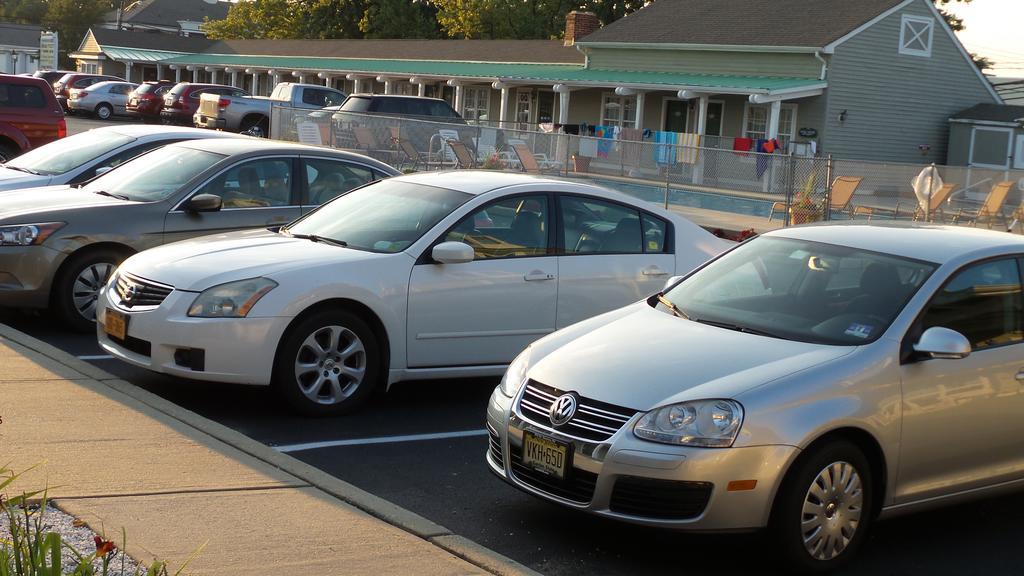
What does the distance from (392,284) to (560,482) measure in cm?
268

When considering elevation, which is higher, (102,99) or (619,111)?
(619,111)

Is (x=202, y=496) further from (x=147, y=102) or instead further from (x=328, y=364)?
(x=147, y=102)

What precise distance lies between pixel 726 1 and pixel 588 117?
6.20 m

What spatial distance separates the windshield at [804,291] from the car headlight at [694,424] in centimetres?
84

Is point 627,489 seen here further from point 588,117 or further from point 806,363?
point 588,117

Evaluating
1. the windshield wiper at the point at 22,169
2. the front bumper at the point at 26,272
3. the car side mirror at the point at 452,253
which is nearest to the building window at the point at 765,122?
the windshield wiper at the point at 22,169

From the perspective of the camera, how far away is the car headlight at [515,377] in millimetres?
5844

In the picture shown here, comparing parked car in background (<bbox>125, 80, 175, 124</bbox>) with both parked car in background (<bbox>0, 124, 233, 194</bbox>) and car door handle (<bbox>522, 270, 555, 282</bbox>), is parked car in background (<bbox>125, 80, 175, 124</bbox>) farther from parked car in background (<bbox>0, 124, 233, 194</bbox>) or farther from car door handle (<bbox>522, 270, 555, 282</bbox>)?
car door handle (<bbox>522, 270, 555, 282</bbox>)

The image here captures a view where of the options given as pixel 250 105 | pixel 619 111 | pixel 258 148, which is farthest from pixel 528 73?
pixel 258 148

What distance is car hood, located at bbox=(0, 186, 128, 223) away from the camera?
967cm

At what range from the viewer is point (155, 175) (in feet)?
34.2

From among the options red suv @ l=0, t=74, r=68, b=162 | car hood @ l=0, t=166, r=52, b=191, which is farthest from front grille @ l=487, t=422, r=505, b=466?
red suv @ l=0, t=74, r=68, b=162

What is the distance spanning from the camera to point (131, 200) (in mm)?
10055

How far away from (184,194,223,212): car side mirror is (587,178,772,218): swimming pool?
11.6 metres
